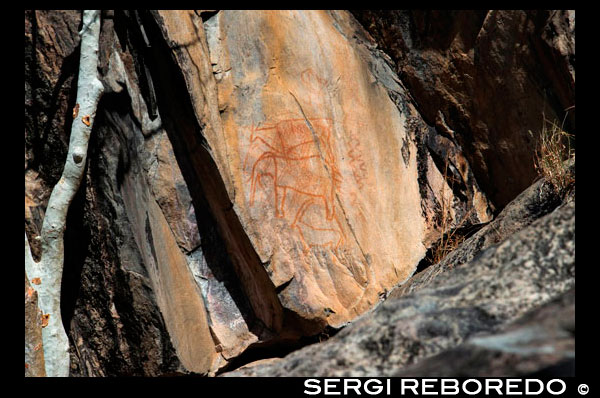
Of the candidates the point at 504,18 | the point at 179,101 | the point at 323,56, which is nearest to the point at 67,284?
the point at 179,101

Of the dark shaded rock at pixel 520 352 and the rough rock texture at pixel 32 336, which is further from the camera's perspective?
the rough rock texture at pixel 32 336

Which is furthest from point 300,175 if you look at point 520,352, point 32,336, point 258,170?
point 520,352

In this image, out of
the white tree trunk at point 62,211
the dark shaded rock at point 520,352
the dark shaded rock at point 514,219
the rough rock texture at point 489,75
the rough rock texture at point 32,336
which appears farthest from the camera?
the rough rock texture at point 489,75

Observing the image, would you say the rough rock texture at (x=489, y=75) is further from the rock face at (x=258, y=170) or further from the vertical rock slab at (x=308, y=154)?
the vertical rock slab at (x=308, y=154)

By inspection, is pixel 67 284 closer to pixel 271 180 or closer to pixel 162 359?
pixel 162 359

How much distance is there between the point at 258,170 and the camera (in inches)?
184

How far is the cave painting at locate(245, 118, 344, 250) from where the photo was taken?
15.4ft

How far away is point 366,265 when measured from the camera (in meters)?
4.90

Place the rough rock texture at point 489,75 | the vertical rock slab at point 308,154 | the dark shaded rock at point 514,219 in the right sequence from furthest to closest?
1. the rough rock texture at point 489,75
2. the vertical rock slab at point 308,154
3. the dark shaded rock at point 514,219

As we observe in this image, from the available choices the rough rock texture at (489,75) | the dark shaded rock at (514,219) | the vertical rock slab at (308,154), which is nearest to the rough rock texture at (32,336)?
the vertical rock slab at (308,154)

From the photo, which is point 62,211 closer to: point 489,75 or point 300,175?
point 300,175

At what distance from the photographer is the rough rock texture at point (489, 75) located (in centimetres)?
468

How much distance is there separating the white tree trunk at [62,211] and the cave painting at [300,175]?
125 centimetres

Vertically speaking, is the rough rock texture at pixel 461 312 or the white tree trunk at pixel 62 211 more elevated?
the white tree trunk at pixel 62 211
